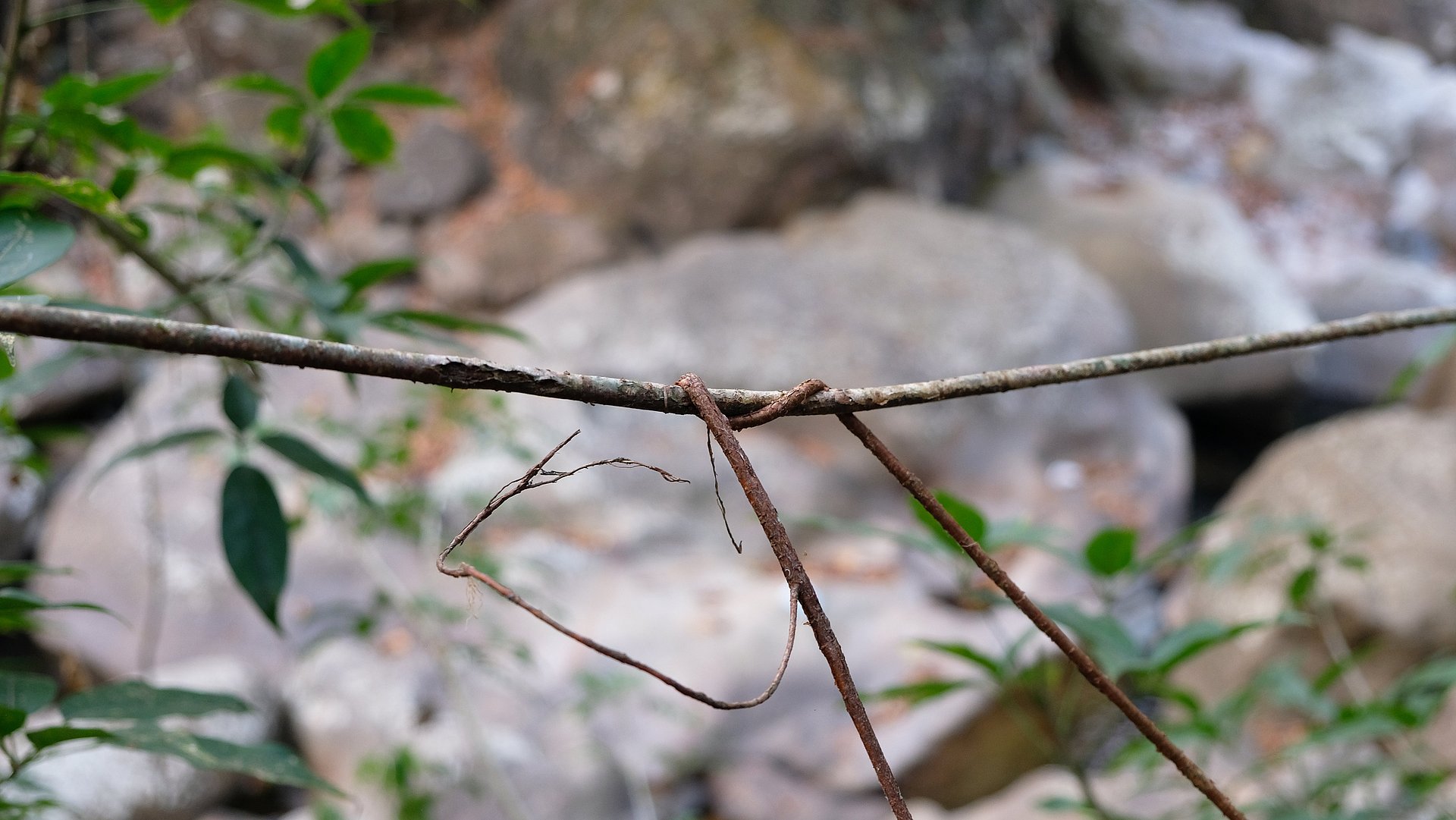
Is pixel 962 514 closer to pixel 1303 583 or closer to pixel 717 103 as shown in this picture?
pixel 1303 583

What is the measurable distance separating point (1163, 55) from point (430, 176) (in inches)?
355

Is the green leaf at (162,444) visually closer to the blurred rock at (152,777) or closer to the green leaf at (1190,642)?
the green leaf at (1190,642)

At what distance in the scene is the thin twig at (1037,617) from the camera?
498 millimetres

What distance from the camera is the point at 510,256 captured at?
598 cm

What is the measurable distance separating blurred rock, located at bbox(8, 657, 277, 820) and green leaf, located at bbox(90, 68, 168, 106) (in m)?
1.97

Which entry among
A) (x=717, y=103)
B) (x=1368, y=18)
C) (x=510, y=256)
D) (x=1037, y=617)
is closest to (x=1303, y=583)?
(x=1037, y=617)

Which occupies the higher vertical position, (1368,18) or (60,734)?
(1368,18)

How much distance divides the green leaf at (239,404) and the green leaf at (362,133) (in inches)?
12.2

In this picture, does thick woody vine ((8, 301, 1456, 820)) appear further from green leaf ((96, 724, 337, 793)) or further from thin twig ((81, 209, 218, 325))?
thin twig ((81, 209, 218, 325))

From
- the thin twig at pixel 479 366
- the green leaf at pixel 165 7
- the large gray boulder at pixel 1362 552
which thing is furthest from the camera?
the large gray boulder at pixel 1362 552

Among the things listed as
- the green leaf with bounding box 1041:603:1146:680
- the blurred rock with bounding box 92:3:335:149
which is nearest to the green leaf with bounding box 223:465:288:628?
the green leaf with bounding box 1041:603:1146:680

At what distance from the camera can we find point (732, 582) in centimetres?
400

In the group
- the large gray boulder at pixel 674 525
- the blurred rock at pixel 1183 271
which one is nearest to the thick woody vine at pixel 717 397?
the large gray boulder at pixel 674 525

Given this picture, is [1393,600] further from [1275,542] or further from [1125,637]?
[1125,637]
